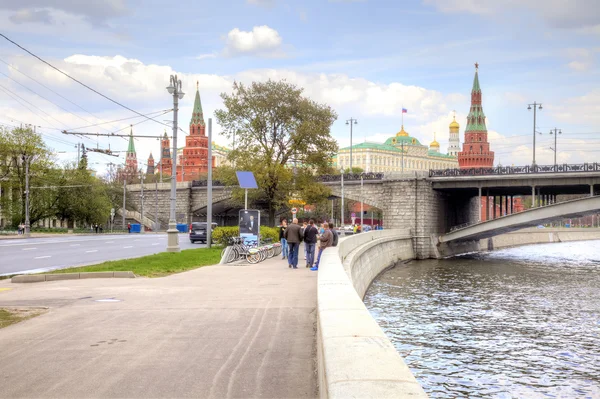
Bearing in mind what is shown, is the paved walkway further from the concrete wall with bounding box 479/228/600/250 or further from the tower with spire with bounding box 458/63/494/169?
the tower with spire with bounding box 458/63/494/169

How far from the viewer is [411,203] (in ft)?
189

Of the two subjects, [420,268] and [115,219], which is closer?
[420,268]

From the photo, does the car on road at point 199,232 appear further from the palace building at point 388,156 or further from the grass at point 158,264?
the palace building at point 388,156

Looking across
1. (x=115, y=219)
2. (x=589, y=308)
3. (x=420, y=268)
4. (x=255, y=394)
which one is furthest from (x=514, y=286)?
(x=115, y=219)

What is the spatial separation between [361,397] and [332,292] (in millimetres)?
5394

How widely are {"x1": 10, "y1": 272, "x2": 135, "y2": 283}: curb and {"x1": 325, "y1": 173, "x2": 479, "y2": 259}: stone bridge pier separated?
41440mm

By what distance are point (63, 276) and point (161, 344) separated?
10.8m

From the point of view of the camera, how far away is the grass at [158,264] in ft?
65.9

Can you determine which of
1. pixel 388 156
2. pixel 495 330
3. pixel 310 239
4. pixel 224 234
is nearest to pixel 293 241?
pixel 310 239

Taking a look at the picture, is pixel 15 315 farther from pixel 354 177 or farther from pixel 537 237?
pixel 537 237

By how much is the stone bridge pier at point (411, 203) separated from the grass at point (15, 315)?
47.8 m

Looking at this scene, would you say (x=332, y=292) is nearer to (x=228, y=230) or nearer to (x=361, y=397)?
(x=361, y=397)

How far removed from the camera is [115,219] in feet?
314

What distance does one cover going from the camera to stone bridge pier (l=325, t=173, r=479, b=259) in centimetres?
5706
